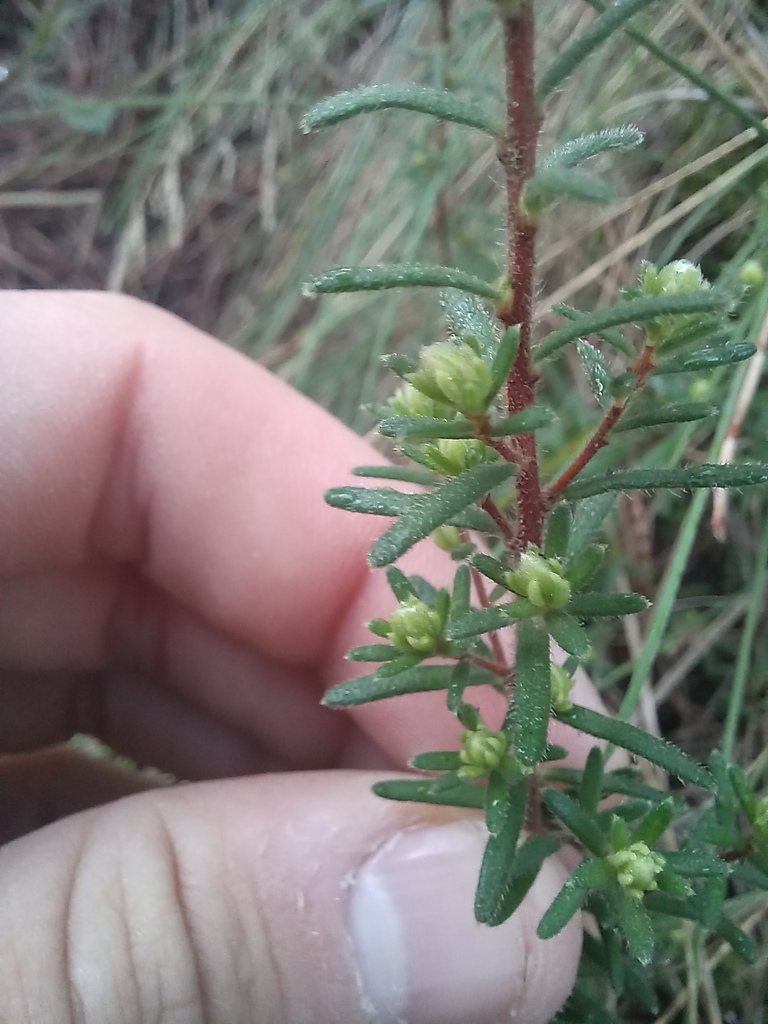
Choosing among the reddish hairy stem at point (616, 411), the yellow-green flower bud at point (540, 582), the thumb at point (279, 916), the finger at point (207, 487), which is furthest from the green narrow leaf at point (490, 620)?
the finger at point (207, 487)

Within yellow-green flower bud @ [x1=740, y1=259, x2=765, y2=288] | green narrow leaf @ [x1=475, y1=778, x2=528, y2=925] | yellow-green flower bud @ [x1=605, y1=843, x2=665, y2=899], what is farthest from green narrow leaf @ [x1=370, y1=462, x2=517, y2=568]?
yellow-green flower bud @ [x1=740, y1=259, x2=765, y2=288]

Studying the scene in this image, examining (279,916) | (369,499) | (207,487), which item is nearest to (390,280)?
(369,499)

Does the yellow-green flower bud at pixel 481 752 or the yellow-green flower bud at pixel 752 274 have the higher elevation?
the yellow-green flower bud at pixel 752 274

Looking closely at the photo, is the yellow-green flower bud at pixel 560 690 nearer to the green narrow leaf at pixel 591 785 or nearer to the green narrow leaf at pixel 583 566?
the green narrow leaf at pixel 591 785

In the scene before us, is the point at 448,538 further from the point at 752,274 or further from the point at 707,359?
the point at 752,274

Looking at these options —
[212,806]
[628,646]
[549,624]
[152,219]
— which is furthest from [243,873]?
[152,219]
